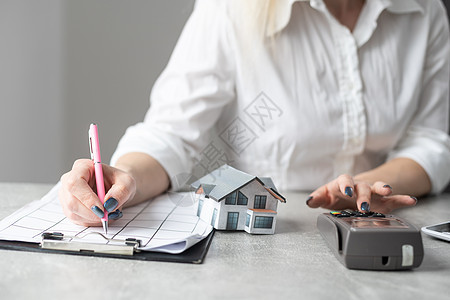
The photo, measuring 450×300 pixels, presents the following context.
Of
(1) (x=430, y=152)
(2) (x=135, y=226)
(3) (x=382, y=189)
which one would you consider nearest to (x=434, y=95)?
(1) (x=430, y=152)

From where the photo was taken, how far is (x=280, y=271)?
1.72 feet

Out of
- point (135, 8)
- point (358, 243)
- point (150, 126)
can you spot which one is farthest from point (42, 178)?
point (358, 243)

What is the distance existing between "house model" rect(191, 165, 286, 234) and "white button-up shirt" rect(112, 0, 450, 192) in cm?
32

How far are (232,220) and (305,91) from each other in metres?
0.50

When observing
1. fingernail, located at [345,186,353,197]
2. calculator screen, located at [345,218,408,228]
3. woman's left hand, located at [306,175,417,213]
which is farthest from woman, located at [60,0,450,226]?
calculator screen, located at [345,218,408,228]

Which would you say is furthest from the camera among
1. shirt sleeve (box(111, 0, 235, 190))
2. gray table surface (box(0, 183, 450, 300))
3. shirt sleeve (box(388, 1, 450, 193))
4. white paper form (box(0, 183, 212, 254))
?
shirt sleeve (box(388, 1, 450, 193))

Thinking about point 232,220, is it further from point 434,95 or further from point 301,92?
point 434,95

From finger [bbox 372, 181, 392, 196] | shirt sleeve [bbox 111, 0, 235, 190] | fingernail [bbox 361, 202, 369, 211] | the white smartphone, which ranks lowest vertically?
the white smartphone

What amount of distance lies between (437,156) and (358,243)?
668 millimetres

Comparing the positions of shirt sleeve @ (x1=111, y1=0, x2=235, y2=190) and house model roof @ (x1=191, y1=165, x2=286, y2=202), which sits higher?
shirt sleeve @ (x1=111, y1=0, x2=235, y2=190)

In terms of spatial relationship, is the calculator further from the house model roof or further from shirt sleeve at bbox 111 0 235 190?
shirt sleeve at bbox 111 0 235 190

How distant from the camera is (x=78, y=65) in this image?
6.11 ft

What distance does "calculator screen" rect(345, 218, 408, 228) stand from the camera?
544 millimetres

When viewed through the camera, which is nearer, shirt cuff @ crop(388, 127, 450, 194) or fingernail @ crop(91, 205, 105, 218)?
fingernail @ crop(91, 205, 105, 218)
